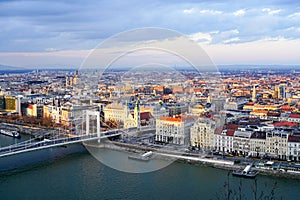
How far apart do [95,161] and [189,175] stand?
139cm

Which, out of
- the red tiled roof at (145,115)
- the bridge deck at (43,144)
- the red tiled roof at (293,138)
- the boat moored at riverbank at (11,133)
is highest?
the red tiled roof at (145,115)

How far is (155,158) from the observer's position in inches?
205

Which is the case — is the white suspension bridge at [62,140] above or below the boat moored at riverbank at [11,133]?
above

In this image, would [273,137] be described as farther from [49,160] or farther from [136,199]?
[49,160]

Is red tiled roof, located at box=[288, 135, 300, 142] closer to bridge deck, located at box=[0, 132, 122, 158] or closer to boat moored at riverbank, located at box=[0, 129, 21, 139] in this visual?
bridge deck, located at box=[0, 132, 122, 158]

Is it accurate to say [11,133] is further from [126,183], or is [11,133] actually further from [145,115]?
[126,183]

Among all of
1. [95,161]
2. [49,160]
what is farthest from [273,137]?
[49,160]

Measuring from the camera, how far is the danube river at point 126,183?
13.1ft

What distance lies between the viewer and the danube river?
400cm

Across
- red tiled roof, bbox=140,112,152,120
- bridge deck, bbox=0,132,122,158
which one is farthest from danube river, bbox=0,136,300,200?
red tiled roof, bbox=140,112,152,120

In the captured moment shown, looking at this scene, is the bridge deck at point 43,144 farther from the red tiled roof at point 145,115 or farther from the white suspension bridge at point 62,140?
the red tiled roof at point 145,115

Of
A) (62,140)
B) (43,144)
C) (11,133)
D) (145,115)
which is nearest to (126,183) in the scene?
(43,144)

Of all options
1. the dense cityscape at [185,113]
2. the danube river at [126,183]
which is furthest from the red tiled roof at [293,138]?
the danube river at [126,183]

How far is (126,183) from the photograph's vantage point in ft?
14.0
